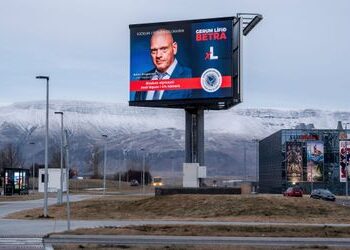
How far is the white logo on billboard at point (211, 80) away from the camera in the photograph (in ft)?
157

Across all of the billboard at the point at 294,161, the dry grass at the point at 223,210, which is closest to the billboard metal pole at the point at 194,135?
the dry grass at the point at 223,210

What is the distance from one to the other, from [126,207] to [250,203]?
8.98 metres

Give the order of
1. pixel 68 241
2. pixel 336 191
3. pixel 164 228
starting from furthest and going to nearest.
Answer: pixel 336 191, pixel 164 228, pixel 68 241

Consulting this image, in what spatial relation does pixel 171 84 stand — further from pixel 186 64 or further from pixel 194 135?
pixel 194 135

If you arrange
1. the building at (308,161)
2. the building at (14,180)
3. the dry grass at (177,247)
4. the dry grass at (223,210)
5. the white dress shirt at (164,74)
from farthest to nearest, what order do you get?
1. the building at (308,161)
2. the building at (14,180)
3. the white dress shirt at (164,74)
4. the dry grass at (223,210)
5. the dry grass at (177,247)

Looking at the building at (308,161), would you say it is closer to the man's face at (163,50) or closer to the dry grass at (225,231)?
the man's face at (163,50)

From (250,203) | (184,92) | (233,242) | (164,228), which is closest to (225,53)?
(184,92)

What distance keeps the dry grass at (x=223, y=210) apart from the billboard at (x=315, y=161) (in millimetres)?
77494

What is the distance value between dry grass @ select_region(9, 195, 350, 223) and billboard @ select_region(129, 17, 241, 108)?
760cm

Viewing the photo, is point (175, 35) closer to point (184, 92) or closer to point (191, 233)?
point (184, 92)

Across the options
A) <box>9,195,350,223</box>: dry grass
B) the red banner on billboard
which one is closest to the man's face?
the red banner on billboard

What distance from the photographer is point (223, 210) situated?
40.9 m

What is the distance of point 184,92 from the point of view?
48781mm

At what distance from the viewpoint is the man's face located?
163ft
